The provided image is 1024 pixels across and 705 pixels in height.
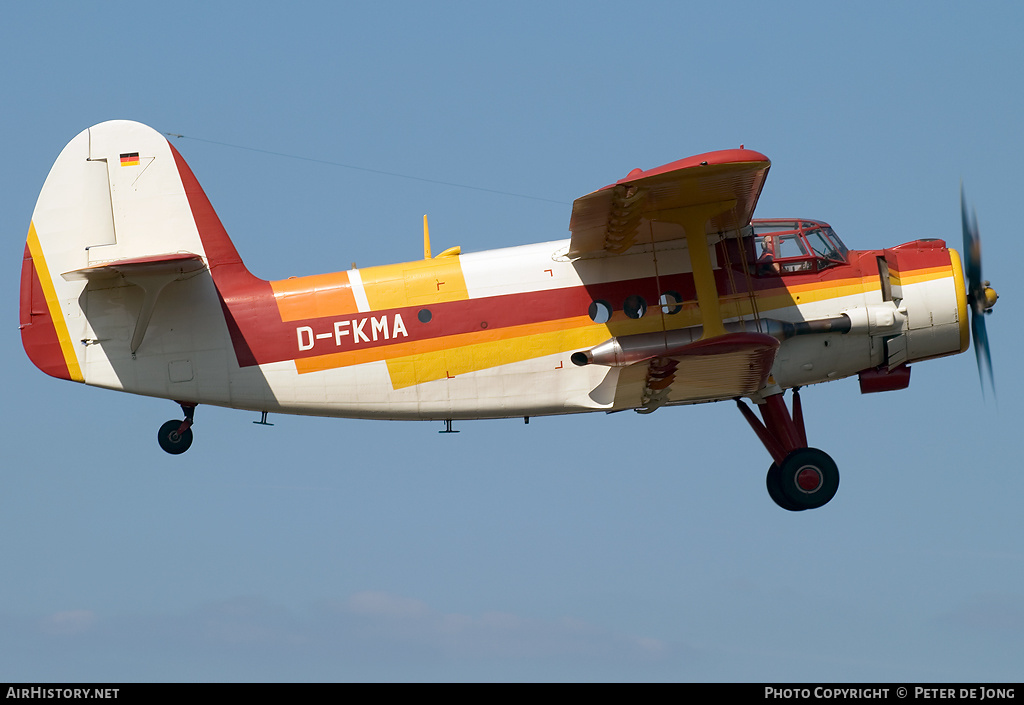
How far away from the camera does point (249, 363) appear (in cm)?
1447

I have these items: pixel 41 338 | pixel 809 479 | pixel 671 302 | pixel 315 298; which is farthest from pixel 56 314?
pixel 809 479

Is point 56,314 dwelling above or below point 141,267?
below

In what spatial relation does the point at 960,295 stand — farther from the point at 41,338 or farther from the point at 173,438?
the point at 41,338

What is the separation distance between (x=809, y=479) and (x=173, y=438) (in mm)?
7379

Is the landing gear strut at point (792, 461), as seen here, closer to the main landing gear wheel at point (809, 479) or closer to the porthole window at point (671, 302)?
the main landing gear wheel at point (809, 479)

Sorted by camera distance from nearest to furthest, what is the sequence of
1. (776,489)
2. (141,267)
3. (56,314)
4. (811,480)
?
(141,267)
(56,314)
(811,480)
(776,489)

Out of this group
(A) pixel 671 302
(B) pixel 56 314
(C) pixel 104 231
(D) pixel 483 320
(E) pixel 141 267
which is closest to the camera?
(E) pixel 141 267

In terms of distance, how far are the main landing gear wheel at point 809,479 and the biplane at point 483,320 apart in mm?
921

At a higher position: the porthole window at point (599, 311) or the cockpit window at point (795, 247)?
the cockpit window at point (795, 247)

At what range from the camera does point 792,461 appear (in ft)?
49.7

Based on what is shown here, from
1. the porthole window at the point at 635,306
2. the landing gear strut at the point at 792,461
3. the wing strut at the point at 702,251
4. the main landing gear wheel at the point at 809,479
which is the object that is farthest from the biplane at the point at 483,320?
the main landing gear wheel at the point at 809,479

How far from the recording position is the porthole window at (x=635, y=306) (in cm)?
1433
